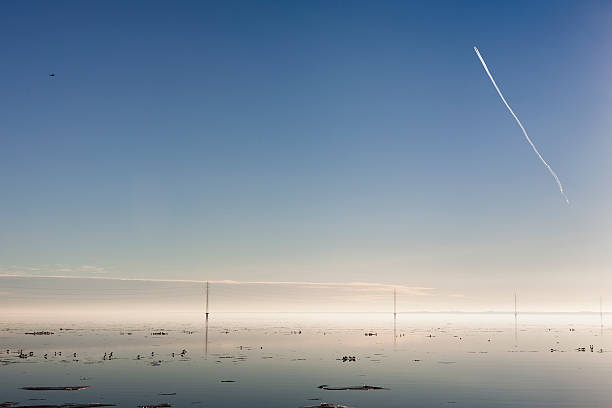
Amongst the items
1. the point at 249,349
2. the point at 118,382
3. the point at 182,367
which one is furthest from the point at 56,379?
the point at 249,349

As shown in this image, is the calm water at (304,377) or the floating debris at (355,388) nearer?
the calm water at (304,377)

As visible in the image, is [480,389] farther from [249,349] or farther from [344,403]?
[249,349]

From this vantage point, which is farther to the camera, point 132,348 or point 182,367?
point 132,348

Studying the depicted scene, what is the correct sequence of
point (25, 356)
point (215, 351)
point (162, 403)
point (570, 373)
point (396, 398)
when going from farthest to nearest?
point (215, 351)
point (25, 356)
point (570, 373)
point (396, 398)
point (162, 403)

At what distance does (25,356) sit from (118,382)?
3828cm

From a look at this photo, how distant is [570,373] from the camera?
86312 mm

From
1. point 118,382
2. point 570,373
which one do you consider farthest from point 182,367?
point 570,373

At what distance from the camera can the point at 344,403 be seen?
56156 millimetres

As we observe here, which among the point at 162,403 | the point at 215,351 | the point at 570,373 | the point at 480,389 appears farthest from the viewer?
the point at 215,351

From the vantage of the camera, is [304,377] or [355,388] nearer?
[355,388]

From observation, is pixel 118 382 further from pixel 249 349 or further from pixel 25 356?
pixel 249 349

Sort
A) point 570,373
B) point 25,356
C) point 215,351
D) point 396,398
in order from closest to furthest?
point 396,398, point 570,373, point 25,356, point 215,351

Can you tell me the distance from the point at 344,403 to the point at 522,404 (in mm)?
18247

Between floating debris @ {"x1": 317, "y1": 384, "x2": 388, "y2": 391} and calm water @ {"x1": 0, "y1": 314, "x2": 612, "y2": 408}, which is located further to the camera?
floating debris @ {"x1": 317, "y1": 384, "x2": 388, "y2": 391}
